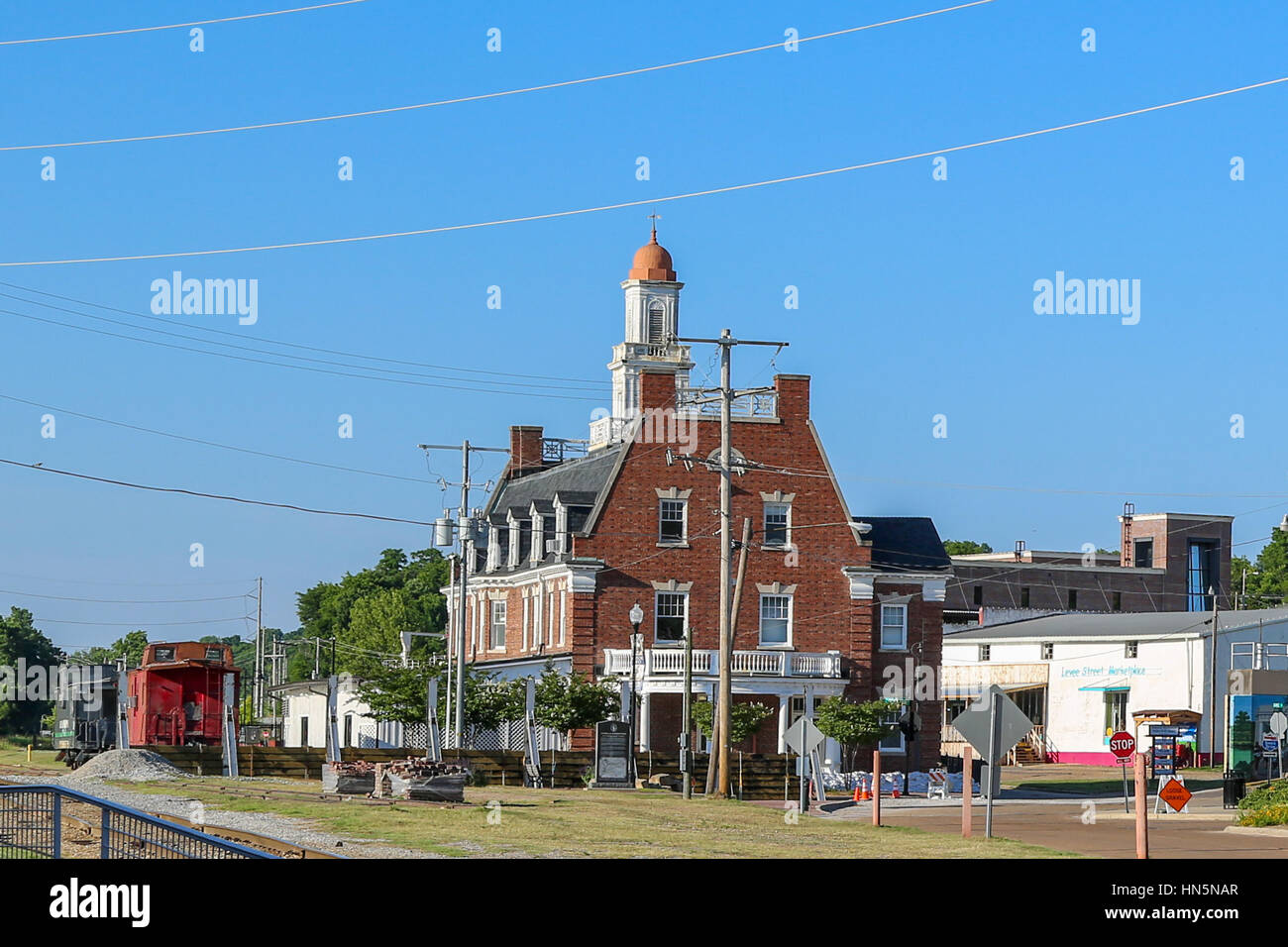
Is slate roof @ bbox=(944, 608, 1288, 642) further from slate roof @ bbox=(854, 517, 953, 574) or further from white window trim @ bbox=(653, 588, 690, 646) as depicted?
white window trim @ bbox=(653, 588, 690, 646)

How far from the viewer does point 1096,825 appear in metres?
39.7

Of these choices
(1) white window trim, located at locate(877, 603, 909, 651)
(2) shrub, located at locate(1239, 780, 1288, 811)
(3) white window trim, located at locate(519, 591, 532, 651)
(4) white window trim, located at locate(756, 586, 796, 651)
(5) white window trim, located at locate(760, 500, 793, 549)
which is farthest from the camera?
(3) white window trim, located at locate(519, 591, 532, 651)

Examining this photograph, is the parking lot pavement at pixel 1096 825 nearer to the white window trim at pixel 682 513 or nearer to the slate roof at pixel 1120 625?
the white window trim at pixel 682 513

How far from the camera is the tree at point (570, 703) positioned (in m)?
58.8

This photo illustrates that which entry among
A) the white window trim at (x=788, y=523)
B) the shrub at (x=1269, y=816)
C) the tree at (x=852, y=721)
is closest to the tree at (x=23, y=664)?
the white window trim at (x=788, y=523)

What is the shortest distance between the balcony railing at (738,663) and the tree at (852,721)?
5543 mm

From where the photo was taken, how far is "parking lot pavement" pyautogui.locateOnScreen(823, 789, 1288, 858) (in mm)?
31094

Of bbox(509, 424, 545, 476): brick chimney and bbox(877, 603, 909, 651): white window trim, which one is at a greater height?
bbox(509, 424, 545, 476): brick chimney

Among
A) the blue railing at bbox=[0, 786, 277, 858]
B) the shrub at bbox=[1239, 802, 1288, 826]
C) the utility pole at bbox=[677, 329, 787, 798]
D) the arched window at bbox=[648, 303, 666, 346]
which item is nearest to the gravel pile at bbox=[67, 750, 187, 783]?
the utility pole at bbox=[677, 329, 787, 798]

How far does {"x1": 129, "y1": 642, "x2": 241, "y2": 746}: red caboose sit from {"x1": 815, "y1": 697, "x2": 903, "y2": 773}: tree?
1782 centimetres

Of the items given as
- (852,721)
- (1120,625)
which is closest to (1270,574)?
(1120,625)

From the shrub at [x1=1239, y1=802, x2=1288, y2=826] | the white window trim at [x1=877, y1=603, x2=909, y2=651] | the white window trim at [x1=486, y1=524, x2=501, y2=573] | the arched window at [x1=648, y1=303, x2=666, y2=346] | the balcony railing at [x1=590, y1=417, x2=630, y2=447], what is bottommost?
the shrub at [x1=1239, y1=802, x2=1288, y2=826]

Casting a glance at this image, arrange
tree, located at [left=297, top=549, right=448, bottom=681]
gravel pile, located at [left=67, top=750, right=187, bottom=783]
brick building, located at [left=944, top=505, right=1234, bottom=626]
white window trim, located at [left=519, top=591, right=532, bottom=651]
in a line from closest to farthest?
gravel pile, located at [left=67, top=750, right=187, bottom=783] → white window trim, located at [left=519, top=591, right=532, bottom=651] → brick building, located at [left=944, top=505, right=1234, bottom=626] → tree, located at [left=297, top=549, right=448, bottom=681]
